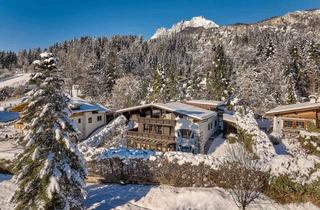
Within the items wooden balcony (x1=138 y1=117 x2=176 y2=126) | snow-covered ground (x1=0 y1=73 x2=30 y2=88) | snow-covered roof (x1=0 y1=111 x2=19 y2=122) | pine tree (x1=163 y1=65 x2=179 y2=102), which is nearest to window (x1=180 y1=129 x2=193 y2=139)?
wooden balcony (x1=138 y1=117 x2=176 y2=126)

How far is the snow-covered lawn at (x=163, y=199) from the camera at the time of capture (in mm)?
18172

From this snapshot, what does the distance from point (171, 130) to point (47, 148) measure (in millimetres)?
21160

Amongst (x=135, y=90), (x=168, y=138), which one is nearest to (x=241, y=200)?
(x=168, y=138)

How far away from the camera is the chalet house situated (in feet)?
117

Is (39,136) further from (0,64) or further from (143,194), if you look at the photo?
(0,64)

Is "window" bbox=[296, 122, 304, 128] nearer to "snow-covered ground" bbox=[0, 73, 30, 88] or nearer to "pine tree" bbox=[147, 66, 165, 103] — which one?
"pine tree" bbox=[147, 66, 165, 103]

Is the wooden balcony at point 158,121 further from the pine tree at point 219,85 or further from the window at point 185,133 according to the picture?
the pine tree at point 219,85

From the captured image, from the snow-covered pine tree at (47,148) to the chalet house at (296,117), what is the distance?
29.3 metres

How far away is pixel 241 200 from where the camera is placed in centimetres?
1636

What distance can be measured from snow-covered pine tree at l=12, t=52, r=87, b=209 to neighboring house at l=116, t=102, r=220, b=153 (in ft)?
62.2

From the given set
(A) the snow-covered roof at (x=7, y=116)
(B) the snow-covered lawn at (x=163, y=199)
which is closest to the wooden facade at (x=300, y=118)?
(B) the snow-covered lawn at (x=163, y=199)

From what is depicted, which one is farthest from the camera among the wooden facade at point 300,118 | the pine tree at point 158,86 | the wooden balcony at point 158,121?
the pine tree at point 158,86

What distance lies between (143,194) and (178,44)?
165m

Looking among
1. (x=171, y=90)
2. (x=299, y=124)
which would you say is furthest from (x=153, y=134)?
(x=171, y=90)
